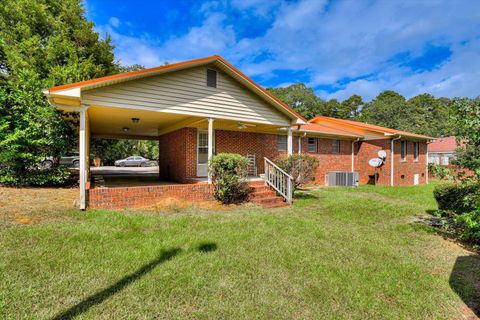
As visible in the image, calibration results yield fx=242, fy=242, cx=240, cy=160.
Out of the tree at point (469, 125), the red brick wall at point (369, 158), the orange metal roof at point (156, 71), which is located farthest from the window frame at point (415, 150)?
the tree at point (469, 125)

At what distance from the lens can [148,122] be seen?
10195mm

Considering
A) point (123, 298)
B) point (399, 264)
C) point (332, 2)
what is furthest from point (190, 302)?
point (332, 2)

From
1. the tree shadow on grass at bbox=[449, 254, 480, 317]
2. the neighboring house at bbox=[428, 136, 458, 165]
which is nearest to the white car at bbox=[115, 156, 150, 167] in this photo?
the tree shadow on grass at bbox=[449, 254, 480, 317]

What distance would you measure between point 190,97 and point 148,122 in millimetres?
3239

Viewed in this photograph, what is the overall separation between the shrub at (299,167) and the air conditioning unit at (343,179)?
19.1 ft

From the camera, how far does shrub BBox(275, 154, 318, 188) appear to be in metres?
8.90

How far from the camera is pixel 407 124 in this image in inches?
1610

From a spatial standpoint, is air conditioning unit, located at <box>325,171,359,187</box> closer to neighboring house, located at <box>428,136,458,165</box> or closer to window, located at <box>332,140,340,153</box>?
window, located at <box>332,140,340,153</box>

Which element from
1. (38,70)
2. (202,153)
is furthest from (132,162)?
(202,153)

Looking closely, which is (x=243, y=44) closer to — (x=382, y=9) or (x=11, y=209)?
(x=382, y=9)

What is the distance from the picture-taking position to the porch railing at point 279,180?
8.52 metres

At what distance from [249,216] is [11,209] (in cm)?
582

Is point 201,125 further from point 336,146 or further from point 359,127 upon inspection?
point 359,127

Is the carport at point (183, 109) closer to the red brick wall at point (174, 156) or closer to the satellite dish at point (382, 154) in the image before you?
the red brick wall at point (174, 156)
